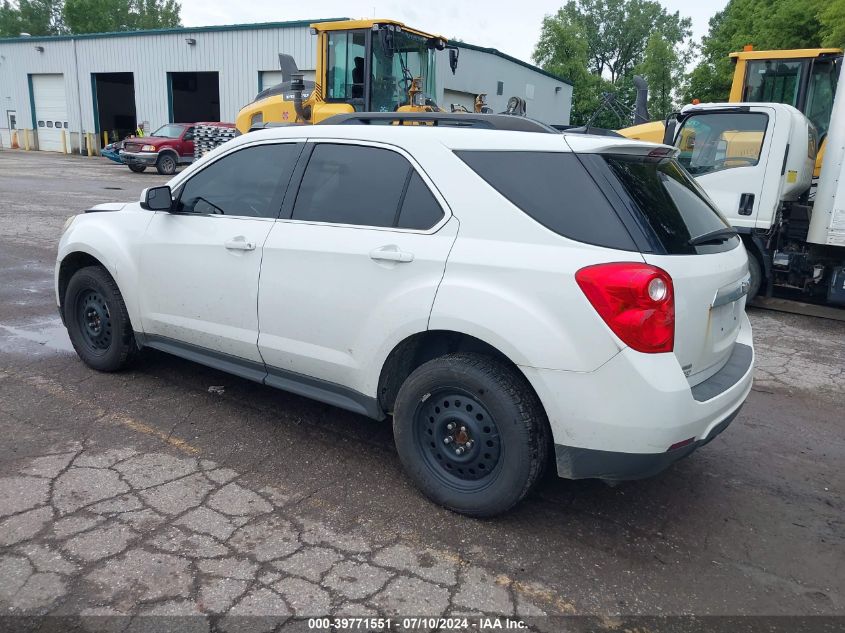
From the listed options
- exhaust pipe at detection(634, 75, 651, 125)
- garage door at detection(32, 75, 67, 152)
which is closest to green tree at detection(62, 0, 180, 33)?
garage door at detection(32, 75, 67, 152)

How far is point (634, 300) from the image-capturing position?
9.12 feet

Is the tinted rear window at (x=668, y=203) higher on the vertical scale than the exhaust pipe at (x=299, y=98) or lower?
lower

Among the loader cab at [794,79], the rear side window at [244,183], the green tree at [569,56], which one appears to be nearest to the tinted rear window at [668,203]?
the rear side window at [244,183]

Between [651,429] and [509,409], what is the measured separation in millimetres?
590

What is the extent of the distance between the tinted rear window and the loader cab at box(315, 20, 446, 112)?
922 cm

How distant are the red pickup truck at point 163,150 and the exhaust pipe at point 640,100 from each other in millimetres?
17619

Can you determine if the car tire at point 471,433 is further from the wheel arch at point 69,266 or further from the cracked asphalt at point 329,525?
the wheel arch at point 69,266

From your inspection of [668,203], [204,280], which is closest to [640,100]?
[668,203]

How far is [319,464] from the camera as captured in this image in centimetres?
379

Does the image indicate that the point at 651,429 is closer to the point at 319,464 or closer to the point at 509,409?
the point at 509,409

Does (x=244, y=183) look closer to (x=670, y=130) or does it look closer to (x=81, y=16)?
(x=670, y=130)

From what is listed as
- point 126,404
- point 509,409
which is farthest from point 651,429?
point 126,404

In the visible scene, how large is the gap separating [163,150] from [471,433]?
75.7 feet

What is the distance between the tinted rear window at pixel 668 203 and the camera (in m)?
3.02
